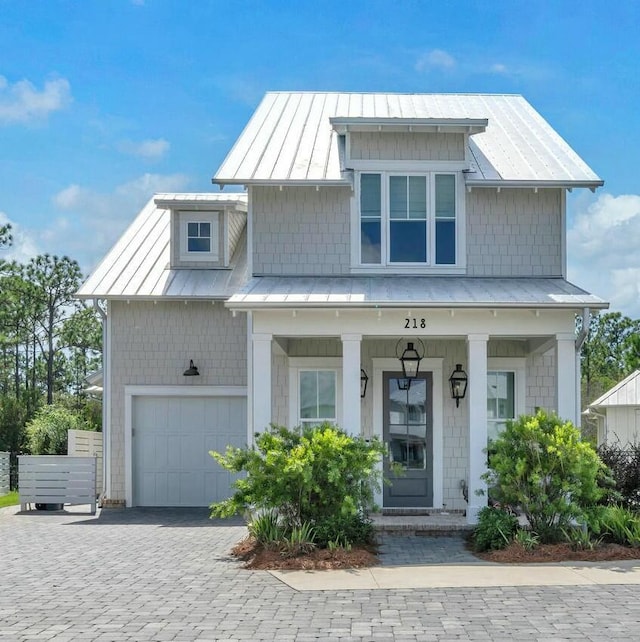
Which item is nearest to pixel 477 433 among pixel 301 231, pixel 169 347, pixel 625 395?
pixel 301 231

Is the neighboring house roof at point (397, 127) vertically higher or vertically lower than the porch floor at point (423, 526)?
higher

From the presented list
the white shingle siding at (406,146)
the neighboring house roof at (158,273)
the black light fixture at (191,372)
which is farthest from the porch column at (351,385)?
the black light fixture at (191,372)

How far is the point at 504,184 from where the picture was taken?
1530 cm

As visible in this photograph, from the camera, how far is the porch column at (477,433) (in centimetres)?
1345

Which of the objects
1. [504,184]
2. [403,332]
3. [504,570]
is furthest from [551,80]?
[504,570]

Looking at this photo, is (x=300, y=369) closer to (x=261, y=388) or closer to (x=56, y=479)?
(x=261, y=388)

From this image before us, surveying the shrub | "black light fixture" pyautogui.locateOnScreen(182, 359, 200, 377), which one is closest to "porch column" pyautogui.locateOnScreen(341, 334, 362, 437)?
the shrub

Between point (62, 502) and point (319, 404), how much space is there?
5.58 m

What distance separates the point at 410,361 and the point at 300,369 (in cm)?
187

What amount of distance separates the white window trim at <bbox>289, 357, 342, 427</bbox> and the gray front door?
2.50 ft

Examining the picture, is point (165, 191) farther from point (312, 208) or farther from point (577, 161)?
point (577, 161)

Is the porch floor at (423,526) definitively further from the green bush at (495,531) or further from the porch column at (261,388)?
the porch column at (261,388)

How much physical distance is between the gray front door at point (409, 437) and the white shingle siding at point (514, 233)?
2169 millimetres

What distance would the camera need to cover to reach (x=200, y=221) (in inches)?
770
